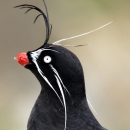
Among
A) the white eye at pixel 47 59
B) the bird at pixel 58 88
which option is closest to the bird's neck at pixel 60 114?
the bird at pixel 58 88

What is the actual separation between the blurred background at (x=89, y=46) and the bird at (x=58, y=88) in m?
1.12

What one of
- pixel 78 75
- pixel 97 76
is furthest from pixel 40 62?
pixel 97 76

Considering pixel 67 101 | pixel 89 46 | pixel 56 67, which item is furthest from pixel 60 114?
pixel 89 46

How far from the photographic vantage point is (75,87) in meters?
1.64

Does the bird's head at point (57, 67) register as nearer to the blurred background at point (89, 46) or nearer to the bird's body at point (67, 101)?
the bird's body at point (67, 101)

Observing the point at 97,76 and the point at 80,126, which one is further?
the point at 97,76

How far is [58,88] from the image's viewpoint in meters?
1.64

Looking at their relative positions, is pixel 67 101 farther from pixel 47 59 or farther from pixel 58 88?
pixel 47 59

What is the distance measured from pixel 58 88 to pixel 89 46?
1317 millimetres

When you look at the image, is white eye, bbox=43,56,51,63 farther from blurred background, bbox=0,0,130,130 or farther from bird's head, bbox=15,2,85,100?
blurred background, bbox=0,0,130,130

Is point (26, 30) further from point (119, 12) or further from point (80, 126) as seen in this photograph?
point (80, 126)

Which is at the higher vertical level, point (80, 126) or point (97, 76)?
point (80, 126)

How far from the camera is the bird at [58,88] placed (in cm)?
161

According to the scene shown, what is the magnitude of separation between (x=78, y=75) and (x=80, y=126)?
7.1 inches
